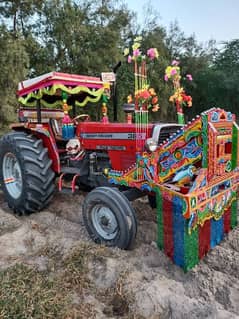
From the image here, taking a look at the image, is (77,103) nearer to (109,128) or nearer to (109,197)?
(109,128)

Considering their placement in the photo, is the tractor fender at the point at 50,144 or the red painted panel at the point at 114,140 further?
the tractor fender at the point at 50,144

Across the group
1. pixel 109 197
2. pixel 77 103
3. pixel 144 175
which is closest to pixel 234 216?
pixel 144 175

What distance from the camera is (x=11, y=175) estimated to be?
440 cm

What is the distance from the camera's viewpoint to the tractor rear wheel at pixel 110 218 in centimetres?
284

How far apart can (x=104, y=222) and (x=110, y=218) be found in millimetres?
95

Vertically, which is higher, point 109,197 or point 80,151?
point 80,151

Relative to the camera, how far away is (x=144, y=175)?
308cm

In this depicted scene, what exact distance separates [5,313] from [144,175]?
177 cm

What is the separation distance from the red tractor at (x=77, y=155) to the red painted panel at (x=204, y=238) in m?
0.61

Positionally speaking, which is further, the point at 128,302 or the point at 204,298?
the point at 204,298

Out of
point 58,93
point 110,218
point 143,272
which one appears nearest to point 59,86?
point 58,93

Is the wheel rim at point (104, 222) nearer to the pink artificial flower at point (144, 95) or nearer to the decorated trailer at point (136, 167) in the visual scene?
the decorated trailer at point (136, 167)

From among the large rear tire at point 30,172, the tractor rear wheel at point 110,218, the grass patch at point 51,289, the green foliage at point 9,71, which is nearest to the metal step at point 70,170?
the large rear tire at point 30,172

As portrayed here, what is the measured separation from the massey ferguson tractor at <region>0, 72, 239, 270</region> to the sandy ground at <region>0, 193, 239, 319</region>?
15 cm
